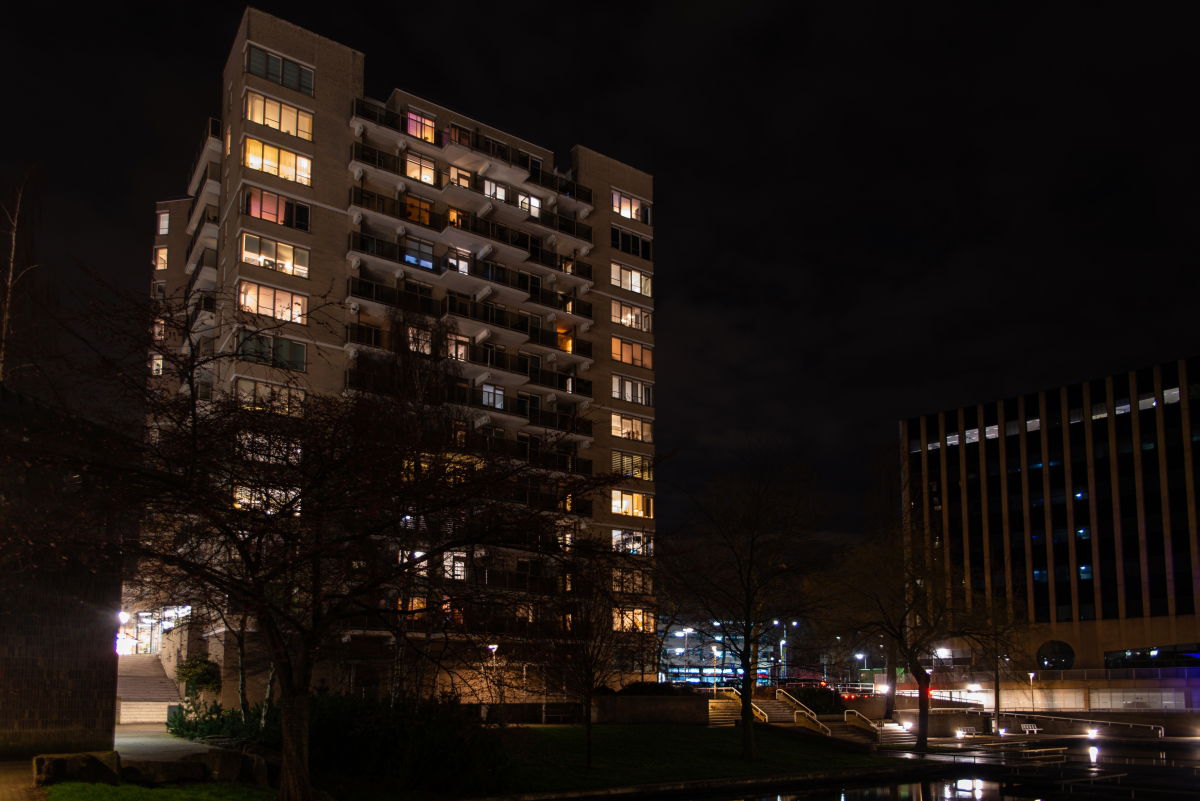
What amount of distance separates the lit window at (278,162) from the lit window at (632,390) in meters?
25.9

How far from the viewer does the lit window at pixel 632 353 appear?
252ft

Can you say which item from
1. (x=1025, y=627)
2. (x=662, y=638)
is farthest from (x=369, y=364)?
(x=1025, y=627)

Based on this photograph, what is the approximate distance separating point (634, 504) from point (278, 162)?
32.4 meters

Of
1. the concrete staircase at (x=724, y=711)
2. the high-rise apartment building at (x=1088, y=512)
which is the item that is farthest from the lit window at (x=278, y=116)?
the high-rise apartment building at (x=1088, y=512)

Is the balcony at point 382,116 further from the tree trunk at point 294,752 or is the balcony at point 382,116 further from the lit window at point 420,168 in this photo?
the tree trunk at point 294,752

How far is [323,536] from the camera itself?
61.2 ft

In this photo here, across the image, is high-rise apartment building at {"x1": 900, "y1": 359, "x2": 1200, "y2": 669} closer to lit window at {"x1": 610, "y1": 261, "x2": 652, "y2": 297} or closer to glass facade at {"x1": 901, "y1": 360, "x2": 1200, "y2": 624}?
glass facade at {"x1": 901, "y1": 360, "x2": 1200, "y2": 624}

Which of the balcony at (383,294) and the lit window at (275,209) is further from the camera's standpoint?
the balcony at (383,294)

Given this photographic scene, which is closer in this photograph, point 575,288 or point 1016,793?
point 1016,793

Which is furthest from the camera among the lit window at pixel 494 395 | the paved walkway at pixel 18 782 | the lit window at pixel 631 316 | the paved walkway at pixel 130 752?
the lit window at pixel 631 316

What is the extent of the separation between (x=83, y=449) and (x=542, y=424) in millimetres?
53329

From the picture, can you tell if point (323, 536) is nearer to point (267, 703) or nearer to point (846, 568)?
point (267, 703)

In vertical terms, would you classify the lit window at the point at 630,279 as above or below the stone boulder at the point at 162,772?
above

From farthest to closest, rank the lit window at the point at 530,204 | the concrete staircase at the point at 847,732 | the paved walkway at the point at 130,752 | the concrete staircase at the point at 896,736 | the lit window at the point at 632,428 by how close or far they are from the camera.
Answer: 1. the lit window at the point at 632,428
2. the lit window at the point at 530,204
3. the concrete staircase at the point at 896,736
4. the concrete staircase at the point at 847,732
5. the paved walkway at the point at 130,752
